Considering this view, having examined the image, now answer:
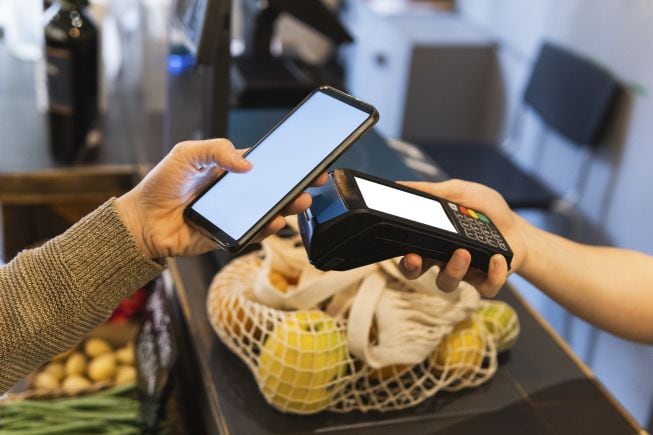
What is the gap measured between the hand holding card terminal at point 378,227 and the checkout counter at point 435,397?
190mm

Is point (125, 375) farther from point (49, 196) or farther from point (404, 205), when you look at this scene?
point (404, 205)

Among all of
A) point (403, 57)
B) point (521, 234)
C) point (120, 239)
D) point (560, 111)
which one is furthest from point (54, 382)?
point (403, 57)

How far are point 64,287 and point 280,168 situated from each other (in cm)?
27

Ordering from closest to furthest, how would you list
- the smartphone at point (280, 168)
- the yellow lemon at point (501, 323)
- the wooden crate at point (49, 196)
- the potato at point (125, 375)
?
the smartphone at point (280, 168) < the yellow lemon at point (501, 323) < the potato at point (125, 375) < the wooden crate at point (49, 196)

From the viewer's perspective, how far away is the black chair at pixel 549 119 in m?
2.17

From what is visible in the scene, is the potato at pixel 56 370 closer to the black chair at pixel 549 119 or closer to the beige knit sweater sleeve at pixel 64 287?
the beige knit sweater sleeve at pixel 64 287

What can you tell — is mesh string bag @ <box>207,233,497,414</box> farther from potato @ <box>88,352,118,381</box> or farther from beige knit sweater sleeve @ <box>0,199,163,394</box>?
potato @ <box>88,352,118,381</box>

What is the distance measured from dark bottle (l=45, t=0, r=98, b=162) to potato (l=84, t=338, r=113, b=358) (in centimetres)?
38

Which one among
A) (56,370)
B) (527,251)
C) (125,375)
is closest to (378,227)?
(527,251)

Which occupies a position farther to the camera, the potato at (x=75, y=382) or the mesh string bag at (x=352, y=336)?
the potato at (x=75, y=382)

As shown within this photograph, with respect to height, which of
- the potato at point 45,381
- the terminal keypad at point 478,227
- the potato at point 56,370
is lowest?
the potato at point 56,370

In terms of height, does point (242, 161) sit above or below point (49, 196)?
above

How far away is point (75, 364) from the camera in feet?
4.43

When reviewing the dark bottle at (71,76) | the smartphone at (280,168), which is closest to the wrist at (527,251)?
the smartphone at (280,168)
